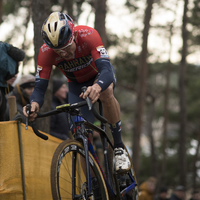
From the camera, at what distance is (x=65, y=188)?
13.0 feet

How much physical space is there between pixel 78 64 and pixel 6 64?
128 centimetres

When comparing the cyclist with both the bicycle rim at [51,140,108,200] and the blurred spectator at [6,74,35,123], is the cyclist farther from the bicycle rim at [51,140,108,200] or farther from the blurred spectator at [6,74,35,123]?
the blurred spectator at [6,74,35,123]

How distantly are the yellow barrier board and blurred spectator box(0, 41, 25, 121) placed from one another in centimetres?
102

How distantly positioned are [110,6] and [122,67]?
441cm

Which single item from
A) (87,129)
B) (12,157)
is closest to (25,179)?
(12,157)

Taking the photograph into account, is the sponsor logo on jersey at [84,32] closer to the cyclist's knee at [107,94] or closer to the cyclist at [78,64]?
the cyclist at [78,64]

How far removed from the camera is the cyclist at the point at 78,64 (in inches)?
142

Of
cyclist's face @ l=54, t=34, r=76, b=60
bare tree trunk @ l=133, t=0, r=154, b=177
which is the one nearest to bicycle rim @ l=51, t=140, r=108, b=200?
cyclist's face @ l=54, t=34, r=76, b=60

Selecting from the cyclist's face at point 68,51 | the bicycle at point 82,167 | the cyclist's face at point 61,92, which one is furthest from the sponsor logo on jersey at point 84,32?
the cyclist's face at point 61,92

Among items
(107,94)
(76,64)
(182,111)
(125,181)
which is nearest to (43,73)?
(76,64)

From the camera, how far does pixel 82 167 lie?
3.71 m

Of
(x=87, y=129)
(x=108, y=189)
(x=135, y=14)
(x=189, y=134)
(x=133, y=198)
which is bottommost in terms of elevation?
(x=189, y=134)

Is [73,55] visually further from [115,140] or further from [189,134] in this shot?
[189,134]

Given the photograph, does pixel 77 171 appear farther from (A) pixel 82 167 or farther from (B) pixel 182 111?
(B) pixel 182 111
